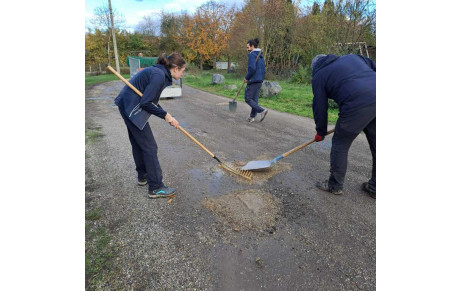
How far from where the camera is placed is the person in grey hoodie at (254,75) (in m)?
6.74

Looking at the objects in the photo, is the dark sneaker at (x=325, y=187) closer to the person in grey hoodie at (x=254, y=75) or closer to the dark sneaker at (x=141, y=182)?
the dark sneaker at (x=141, y=182)

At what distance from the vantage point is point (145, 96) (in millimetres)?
2832

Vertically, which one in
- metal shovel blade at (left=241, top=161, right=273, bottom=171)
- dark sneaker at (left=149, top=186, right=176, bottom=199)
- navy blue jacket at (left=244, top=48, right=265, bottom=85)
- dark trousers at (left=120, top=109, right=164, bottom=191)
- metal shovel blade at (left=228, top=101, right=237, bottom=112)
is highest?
navy blue jacket at (left=244, top=48, right=265, bottom=85)

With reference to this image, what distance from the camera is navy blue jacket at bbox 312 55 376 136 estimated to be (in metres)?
2.71

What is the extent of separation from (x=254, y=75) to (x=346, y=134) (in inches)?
175

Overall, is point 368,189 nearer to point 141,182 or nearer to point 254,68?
point 141,182

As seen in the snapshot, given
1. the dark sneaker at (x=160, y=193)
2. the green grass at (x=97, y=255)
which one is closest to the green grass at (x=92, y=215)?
the green grass at (x=97, y=255)

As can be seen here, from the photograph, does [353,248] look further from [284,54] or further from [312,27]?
[284,54]

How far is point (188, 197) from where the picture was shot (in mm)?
3246

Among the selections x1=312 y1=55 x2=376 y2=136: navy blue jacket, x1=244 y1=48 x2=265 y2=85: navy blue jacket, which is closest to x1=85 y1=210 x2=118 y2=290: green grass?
x1=312 y1=55 x2=376 y2=136: navy blue jacket

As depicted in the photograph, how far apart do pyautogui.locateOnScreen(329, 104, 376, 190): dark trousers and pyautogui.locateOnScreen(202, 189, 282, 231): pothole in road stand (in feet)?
2.70

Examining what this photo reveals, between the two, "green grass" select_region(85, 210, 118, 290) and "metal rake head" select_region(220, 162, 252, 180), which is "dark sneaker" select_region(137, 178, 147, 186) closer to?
"green grass" select_region(85, 210, 118, 290)

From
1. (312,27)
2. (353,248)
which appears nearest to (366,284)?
(353,248)

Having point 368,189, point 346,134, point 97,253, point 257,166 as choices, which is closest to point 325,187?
point 368,189
